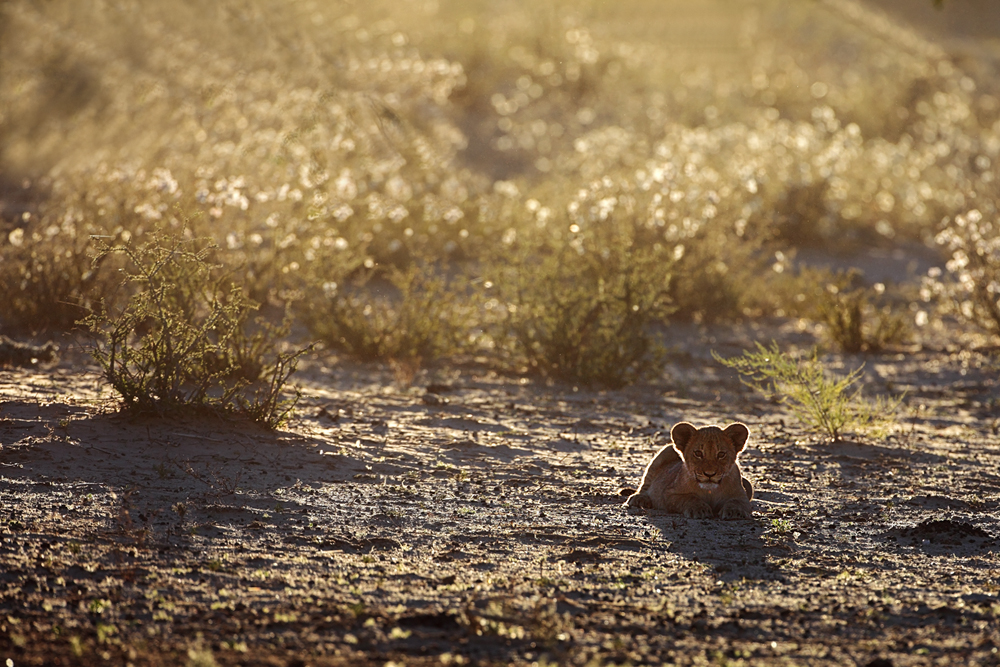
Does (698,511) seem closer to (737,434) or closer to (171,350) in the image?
(737,434)

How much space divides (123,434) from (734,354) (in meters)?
6.67

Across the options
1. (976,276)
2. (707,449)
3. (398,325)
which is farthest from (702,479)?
(976,276)

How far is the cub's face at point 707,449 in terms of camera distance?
228 inches

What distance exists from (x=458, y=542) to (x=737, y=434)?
4.94ft

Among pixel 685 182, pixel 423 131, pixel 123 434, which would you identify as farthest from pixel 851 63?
pixel 123 434

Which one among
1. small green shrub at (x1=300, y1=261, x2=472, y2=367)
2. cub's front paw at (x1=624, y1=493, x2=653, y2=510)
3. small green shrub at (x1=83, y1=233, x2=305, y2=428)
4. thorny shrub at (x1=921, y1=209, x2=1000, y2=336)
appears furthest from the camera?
thorny shrub at (x1=921, y1=209, x2=1000, y2=336)

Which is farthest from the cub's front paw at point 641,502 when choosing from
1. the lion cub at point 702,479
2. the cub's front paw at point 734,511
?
the cub's front paw at point 734,511

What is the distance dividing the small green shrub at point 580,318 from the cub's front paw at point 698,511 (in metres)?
3.93

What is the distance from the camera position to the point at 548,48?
27.8 metres

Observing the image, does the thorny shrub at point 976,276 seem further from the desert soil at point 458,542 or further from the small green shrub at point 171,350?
the small green shrub at point 171,350

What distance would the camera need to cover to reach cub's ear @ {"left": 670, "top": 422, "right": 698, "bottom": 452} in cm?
582

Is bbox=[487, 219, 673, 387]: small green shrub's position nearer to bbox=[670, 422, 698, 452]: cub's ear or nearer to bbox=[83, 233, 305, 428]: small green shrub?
bbox=[83, 233, 305, 428]: small green shrub

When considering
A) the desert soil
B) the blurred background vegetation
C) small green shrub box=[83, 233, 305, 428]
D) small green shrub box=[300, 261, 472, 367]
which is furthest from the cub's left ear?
small green shrub box=[300, 261, 472, 367]

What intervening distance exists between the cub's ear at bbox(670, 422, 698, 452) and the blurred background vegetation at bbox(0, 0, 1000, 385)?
116 inches
